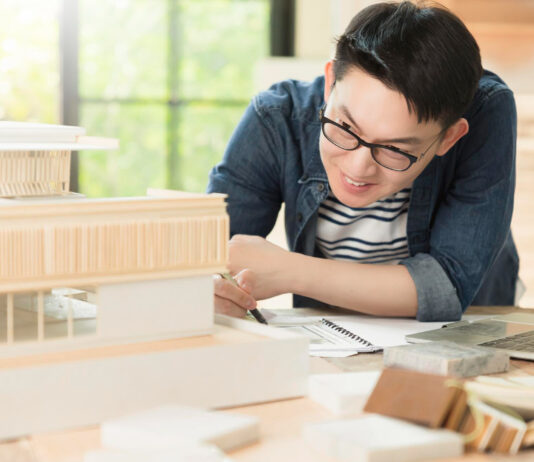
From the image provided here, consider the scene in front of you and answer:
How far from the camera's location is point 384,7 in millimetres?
1366

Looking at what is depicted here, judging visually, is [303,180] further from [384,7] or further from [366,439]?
[366,439]

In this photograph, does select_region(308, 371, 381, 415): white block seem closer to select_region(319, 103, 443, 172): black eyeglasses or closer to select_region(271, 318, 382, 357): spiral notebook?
select_region(271, 318, 382, 357): spiral notebook

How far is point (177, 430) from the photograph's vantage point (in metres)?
0.75

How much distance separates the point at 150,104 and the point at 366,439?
4.46m

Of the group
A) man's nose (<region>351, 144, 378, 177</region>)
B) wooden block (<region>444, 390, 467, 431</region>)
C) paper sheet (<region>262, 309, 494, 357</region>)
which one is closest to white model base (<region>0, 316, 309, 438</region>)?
wooden block (<region>444, 390, 467, 431</region>)

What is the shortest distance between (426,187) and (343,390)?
0.77 m

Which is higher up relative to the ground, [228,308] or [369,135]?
[369,135]

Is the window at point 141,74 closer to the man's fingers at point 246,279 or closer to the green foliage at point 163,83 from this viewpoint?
the green foliage at point 163,83

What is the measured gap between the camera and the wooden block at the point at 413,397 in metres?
0.79

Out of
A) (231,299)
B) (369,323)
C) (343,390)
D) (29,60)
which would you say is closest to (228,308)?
(231,299)

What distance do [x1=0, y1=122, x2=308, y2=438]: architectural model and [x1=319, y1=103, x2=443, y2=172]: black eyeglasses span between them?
1.35 ft

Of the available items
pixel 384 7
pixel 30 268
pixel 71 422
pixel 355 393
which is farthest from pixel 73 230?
pixel 384 7

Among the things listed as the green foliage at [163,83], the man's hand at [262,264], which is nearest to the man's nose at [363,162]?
the man's hand at [262,264]

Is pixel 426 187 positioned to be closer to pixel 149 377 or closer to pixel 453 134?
pixel 453 134
